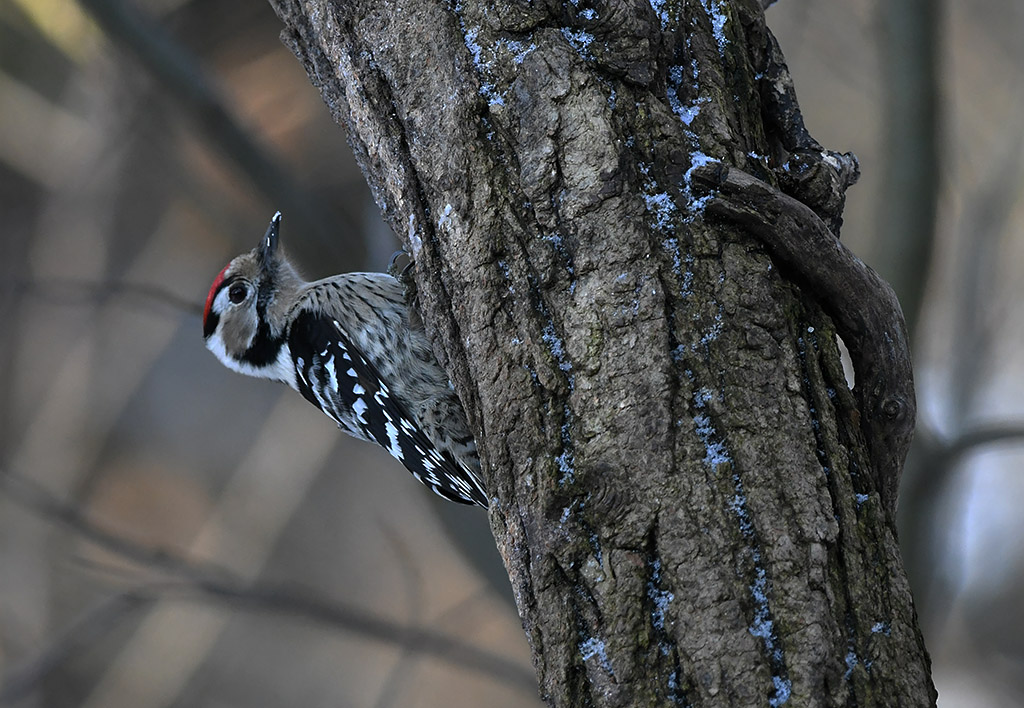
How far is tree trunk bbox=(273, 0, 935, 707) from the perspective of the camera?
3.37ft

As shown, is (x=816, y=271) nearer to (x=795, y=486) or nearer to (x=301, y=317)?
(x=795, y=486)

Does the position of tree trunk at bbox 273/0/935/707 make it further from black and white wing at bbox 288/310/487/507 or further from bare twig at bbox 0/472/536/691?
bare twig at bbox 0/472/536/691

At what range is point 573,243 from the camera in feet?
3.92

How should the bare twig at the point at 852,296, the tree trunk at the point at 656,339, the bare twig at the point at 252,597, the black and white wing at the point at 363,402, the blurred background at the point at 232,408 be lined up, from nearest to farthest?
the tree trunk at the point at 656,339
the bare twig at the point at 852,296
the black and white wing at the point at 363,402
the bare twig at the point at 252,597
the blurred background at the point at 232,408

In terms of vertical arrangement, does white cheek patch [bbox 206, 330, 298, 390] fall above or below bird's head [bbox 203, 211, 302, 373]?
below

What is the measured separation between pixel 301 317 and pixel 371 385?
0.34 meters

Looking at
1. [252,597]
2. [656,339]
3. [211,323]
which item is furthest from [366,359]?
[656,339]

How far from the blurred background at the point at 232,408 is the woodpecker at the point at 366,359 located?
2.08 metres

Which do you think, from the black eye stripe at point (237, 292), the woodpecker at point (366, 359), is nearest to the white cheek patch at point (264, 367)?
the woodpecker at point (366, 359)

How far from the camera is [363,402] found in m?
2.26

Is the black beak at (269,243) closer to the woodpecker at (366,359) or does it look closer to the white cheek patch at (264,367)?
the woodpecker at (366,359)

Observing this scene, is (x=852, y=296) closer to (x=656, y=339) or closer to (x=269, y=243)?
(x=656, y=339)

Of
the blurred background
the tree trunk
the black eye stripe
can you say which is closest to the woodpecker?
the black eye stripe

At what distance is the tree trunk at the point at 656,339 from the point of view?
40.4 inches
